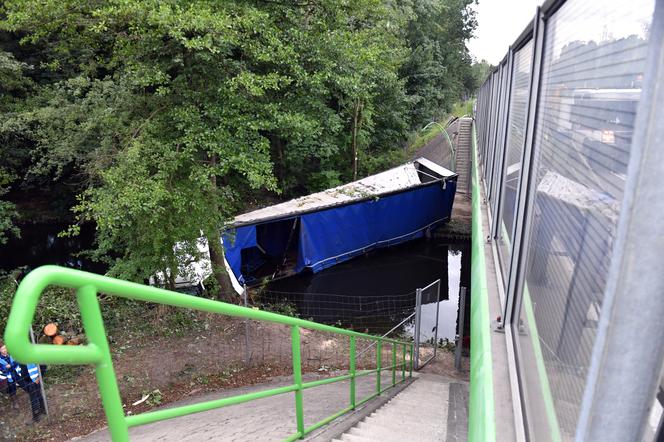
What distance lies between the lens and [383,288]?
1154cm

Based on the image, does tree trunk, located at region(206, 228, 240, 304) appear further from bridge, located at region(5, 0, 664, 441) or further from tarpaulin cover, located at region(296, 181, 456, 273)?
bridge, located at region(5, 0, 664, 441)

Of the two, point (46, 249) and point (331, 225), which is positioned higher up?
point (331, 225)

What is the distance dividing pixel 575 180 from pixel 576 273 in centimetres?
28

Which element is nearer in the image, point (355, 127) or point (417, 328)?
point (417, 328)

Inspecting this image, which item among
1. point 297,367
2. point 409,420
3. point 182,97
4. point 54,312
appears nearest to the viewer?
point 297,367

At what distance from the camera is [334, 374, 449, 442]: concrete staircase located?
366cm

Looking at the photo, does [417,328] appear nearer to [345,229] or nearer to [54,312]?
[345,229]

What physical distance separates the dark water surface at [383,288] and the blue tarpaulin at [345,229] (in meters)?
0.41

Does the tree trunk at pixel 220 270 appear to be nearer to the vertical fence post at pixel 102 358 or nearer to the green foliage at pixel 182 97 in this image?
the green foliage at pixel 182 97

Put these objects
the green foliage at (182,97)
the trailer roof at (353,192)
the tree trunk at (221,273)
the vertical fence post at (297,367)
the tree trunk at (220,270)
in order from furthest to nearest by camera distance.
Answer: the trailer roof at (353,192) → the tree trunk at (221,273) → the tree trunk at (220,270) → the green foliage at (182,97) → the vertical fence post at (297,367)

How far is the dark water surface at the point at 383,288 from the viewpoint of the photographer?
9758 millimetres

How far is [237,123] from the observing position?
659 centimetres

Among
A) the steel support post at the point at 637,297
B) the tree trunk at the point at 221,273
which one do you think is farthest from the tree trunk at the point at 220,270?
the steel support post at the point at 637,297

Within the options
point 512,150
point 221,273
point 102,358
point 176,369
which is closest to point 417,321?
point 176,369
